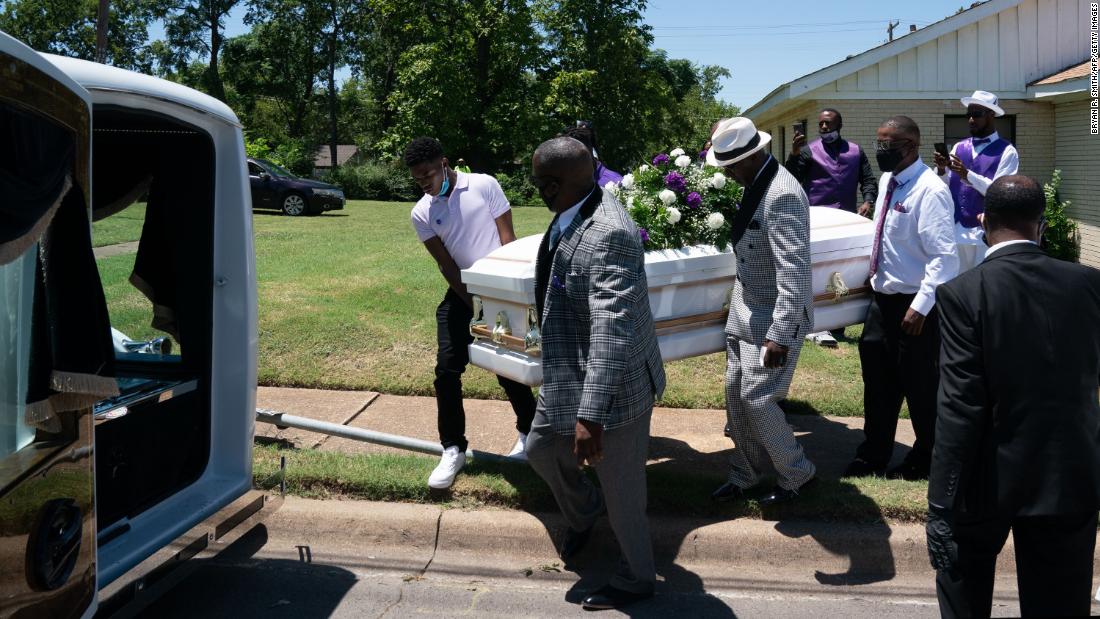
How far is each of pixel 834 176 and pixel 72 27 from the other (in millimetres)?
63409

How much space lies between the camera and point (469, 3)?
132 ft

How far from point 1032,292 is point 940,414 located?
0.47 metres

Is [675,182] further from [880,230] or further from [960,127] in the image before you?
[960,127]

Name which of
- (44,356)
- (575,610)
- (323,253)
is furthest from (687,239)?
(323,253)

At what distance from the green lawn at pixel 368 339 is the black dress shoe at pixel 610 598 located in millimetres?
2611

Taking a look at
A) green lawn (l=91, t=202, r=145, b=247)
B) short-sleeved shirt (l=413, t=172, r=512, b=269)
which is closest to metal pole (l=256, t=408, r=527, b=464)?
short-sleeved shirt (l=413, t=172, r=512, b=269)

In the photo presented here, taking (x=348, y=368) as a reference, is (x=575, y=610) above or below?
below

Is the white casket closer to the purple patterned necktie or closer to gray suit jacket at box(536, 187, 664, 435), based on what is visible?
the purple patterned necktie

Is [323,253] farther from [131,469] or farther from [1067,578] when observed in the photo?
[1067,578]

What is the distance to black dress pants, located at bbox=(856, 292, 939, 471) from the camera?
17.0 ft

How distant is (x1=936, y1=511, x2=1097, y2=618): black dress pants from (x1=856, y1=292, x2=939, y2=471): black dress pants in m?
2.13

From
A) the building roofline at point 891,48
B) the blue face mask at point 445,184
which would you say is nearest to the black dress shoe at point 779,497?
the blue face mask at point 445,184

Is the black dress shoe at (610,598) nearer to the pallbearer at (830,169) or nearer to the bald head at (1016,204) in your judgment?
the bald head at (1016,204)

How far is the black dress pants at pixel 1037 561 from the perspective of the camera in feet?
9.91
